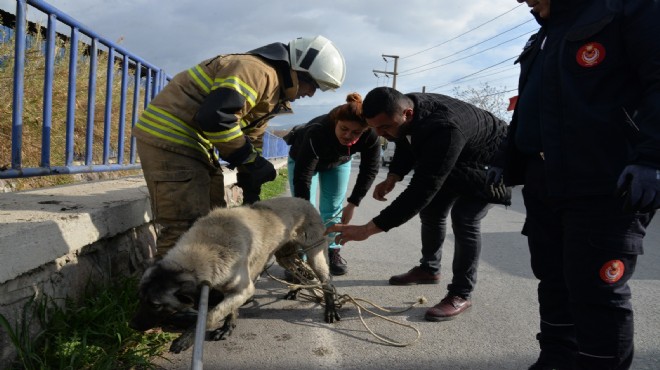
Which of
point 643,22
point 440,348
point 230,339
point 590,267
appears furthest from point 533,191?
point 230,339

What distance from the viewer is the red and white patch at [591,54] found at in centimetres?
192

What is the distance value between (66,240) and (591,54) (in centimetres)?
291

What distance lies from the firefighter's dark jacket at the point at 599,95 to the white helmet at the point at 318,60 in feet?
5.79

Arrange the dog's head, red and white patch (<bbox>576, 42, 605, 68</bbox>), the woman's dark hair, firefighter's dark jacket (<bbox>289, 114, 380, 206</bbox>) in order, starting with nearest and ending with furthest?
red and white patch (<bbox>576, 42, 605, 68</bbox>) < the dog's head < the woman's dark hair < firefighter's dark jacket (<bbox>289, 114, 380, 206</bbox>)

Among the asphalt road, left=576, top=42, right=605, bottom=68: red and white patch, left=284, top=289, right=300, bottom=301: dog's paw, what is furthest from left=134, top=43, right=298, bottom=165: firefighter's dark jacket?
left=576, top=42, right=605, bottom=68: red and white patch

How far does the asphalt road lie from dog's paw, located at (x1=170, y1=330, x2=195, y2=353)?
0.18 ft

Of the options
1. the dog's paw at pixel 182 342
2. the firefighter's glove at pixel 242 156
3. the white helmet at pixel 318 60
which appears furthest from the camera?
the white helmet at pixel 318 60

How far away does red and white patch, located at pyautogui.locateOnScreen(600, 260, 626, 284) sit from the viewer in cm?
197

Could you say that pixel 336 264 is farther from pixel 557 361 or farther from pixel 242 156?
pixel 557 361

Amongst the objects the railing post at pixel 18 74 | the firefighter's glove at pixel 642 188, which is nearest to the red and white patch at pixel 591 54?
the firefighter's glove at pixel 642 188

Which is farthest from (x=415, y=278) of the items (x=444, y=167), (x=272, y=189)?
(x=272, y=189)

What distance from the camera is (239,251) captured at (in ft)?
9.53

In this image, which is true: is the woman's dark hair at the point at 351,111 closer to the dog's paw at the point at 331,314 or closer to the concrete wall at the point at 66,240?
the dog's paw at the point at 331,314

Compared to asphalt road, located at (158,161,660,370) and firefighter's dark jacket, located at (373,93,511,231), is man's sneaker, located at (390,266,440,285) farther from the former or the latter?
firefighter's dark jacket, located at (373,93,511,231)
